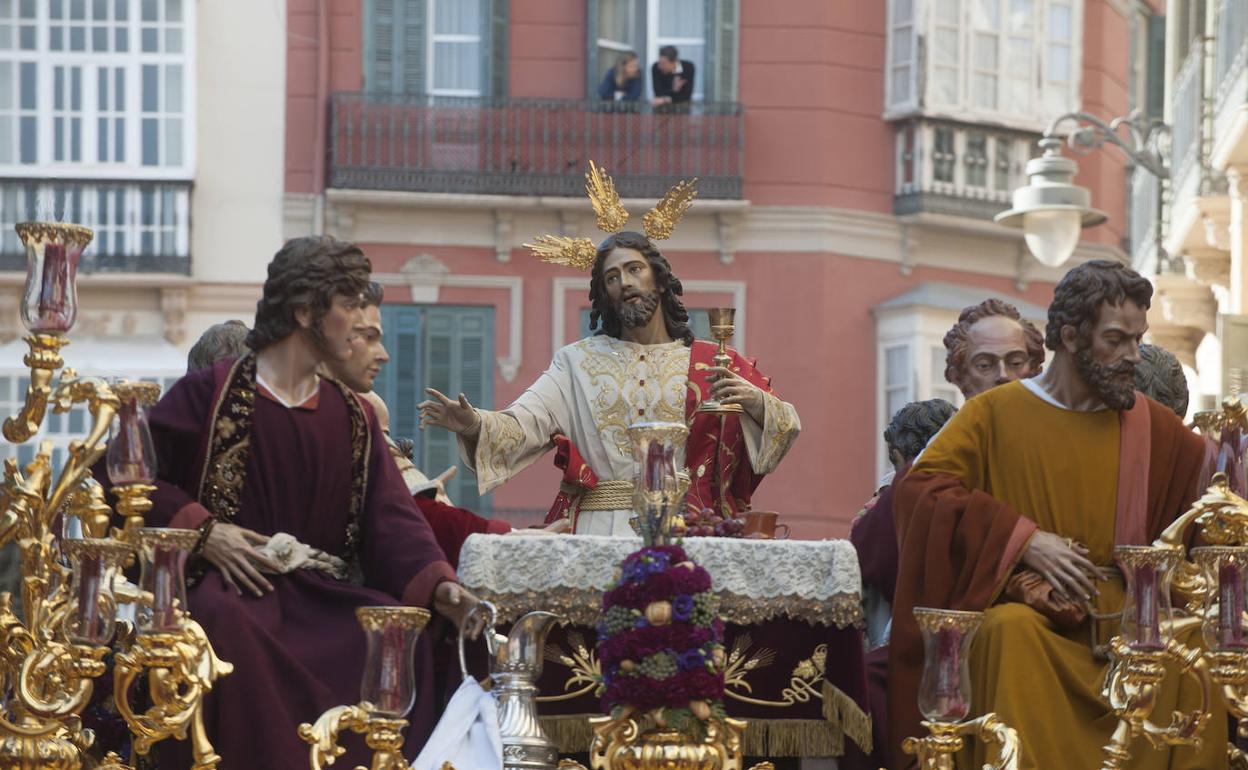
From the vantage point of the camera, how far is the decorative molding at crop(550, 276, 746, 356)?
81.4ft

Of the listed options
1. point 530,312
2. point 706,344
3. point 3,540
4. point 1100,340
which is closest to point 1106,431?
point 1100,340

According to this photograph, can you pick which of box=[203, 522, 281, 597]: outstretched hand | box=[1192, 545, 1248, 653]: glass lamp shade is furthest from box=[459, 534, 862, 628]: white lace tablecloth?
box=[1192, 545, 1248, 653]: glass lamp shade

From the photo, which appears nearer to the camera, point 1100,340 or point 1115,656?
point 1115,656

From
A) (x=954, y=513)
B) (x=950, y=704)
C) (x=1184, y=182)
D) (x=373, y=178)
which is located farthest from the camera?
(x=373, y=178)

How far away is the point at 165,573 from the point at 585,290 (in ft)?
56.4

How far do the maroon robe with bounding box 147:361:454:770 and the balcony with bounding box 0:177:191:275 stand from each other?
15322 millimetres

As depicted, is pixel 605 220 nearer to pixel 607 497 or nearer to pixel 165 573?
pixel 607 497

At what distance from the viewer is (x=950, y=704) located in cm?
799

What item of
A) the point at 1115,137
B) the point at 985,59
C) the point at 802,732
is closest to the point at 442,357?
the point at 985,59

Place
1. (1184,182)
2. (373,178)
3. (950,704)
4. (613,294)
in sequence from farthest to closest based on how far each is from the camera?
(373,178) < (1184,182) < (613,294) < (950,704)

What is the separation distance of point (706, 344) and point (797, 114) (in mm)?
14849

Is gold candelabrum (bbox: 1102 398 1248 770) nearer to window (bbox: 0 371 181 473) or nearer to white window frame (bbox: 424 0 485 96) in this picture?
window (bbox: 0 371 181 473)

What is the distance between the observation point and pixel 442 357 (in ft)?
82.1

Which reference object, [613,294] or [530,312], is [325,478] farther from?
[530,312]
